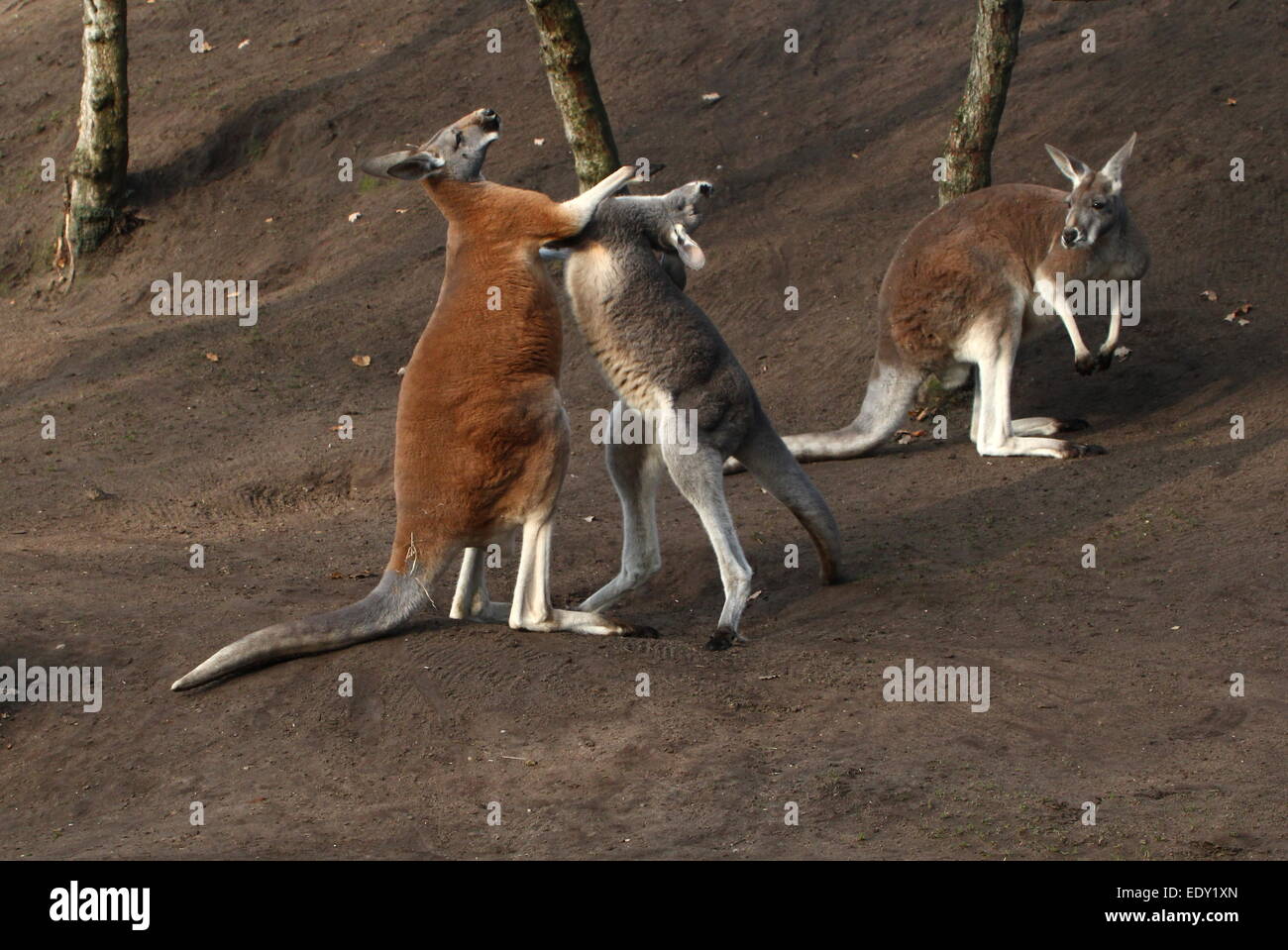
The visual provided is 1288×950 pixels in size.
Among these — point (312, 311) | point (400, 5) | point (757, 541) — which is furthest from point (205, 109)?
point (757, 541)

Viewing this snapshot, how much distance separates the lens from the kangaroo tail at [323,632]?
20.0 feet

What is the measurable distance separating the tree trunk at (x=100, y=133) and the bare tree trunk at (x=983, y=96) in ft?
25.8

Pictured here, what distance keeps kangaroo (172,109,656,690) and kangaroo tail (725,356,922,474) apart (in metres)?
3.25

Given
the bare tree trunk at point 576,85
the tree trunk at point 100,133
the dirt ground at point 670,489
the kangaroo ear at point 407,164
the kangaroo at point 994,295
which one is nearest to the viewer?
the dirt ground at point 670,489

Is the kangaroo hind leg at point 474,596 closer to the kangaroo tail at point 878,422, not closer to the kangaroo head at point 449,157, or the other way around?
the kangaroo head at point 449,157

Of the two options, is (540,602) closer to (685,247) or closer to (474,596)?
(474,596)

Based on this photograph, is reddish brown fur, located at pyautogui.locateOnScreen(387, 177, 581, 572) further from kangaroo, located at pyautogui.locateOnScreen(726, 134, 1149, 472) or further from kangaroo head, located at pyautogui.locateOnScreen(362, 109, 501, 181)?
kangaroo, located at pyautogui.locateOnScreen(726, 134, 1149, 472)

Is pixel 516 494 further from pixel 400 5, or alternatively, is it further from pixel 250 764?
pixel 400 5

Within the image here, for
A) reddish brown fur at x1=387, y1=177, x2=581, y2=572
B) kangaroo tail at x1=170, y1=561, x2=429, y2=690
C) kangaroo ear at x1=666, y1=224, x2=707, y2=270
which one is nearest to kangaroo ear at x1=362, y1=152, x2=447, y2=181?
reddish brown fur at x1=387, y1=177, x2=581, y2=572

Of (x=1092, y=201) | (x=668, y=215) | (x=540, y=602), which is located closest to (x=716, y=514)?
(x=540, y=602)

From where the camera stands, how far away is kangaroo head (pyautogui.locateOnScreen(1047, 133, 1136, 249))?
29.5 ft

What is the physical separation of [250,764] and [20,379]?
7.23 m

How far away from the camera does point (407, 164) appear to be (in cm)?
655

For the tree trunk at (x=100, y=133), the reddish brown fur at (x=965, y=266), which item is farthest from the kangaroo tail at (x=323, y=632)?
the tree trunk at (x=100, y=133)
